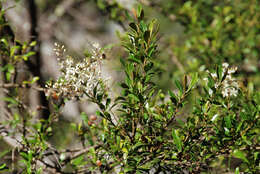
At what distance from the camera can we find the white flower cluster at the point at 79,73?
2.80 ft

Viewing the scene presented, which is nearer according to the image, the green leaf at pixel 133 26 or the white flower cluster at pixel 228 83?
the green leaf at pixel 133 26

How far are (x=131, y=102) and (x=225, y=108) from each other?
34 centimetres

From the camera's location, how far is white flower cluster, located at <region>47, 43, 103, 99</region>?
33.6 inches

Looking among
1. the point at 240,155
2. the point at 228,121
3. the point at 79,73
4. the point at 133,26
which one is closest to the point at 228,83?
the point at 228,121

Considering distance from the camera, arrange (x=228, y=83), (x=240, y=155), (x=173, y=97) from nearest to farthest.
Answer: (x=240, y=155)
(x=173, y=97)
(x=228, y=83)

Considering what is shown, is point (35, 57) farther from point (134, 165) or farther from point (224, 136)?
point (224, 136)

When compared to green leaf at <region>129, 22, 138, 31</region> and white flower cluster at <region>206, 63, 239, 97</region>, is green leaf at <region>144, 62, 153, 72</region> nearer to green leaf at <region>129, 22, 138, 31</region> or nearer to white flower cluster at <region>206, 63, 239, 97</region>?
green leaf at <region>129, 22, 138, 31</region>

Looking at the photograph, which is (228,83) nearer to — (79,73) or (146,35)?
(146,35)

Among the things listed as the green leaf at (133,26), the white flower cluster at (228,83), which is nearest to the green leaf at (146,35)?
the green leaf at (133,26)

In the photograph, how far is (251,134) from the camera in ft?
2.85

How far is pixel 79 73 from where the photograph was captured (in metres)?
0.85

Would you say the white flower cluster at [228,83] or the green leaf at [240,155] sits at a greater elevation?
the white flower cluster at [228,83]

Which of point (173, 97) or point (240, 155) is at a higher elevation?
point (173, 97)

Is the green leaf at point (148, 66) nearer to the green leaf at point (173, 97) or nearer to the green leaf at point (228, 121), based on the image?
the green leaf at point (173, 97)
